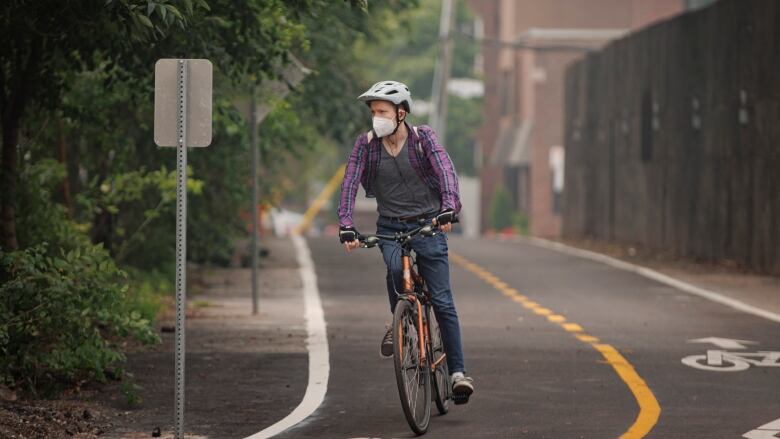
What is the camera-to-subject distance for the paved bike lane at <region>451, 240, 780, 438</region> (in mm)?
11430

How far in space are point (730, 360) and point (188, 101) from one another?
5749 millimetres

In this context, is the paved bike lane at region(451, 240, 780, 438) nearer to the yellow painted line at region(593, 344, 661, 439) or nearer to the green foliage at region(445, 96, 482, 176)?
the yellow painted line at region(593, 344, 661, 439)

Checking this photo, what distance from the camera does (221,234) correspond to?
25.1 m

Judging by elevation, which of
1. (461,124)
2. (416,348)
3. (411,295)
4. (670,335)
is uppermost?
(461,124)

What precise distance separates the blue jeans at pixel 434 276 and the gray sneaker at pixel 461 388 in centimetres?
9

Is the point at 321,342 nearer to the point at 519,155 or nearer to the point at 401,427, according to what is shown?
the point at 401,427

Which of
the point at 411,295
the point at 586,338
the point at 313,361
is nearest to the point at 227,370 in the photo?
the point at 313,361

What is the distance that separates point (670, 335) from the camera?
16781 mm

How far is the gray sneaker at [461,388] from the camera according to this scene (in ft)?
37.3

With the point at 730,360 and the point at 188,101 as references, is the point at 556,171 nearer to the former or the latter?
the point at 730,360

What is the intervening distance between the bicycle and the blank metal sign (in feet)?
3.93

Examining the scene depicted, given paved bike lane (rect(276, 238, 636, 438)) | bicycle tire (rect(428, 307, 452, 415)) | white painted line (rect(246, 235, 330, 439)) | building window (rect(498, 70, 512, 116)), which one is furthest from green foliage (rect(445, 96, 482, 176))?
bicycle tire (rect(428, 307, 452, 415))

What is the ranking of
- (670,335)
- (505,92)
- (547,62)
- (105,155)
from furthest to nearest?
(505,92) → (547,62) → (105,155) → (670,335)

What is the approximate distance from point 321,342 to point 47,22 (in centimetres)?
395
